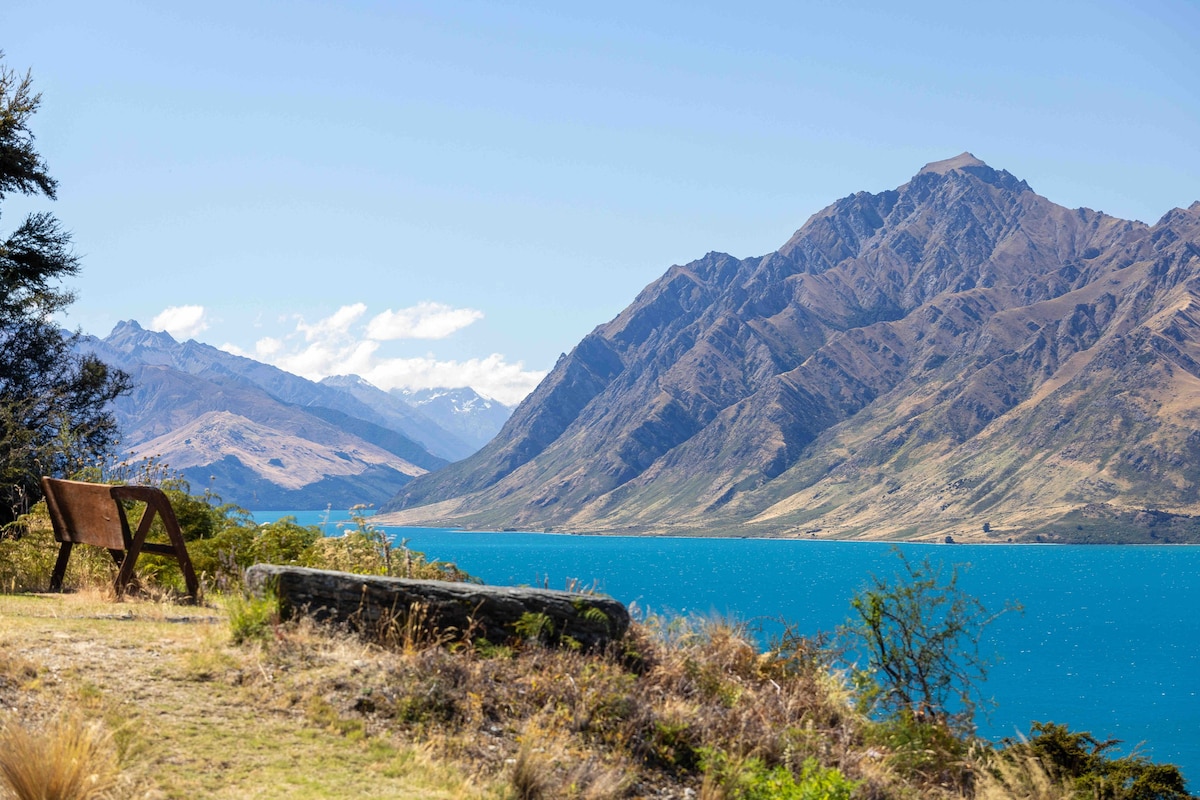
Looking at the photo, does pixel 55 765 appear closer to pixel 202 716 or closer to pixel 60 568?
pixel 202 716

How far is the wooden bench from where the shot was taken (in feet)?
50.2

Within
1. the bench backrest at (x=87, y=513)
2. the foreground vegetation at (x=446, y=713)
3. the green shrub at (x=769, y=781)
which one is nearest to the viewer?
the foreground vegetation at (x=446, y=713)

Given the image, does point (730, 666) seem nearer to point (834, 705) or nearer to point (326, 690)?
point (834, 705)

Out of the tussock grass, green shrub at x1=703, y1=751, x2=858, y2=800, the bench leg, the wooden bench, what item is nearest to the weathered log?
green shrub at x1=703, y1=751, x2=858, y2=800

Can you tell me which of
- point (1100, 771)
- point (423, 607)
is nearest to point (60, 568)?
point (423, 607)

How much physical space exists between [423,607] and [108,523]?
6976 millimetres

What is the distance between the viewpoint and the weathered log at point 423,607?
1201 centimetres

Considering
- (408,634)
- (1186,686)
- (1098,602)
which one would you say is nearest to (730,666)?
(408,634)

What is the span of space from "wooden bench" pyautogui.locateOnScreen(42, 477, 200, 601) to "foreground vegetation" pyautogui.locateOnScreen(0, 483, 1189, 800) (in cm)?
52

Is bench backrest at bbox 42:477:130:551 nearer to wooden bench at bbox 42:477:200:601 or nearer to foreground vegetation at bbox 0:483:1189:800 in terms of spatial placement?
wooden bench at bbox 42:477:200:601

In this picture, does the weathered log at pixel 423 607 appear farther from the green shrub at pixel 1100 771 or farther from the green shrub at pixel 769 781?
the green shrub at pixel 1100 771

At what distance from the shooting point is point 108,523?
1572 centimetres

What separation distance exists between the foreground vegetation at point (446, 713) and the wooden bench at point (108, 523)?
1.72 feet

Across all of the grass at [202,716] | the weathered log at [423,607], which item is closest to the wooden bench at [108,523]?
the grass at [202,716]
